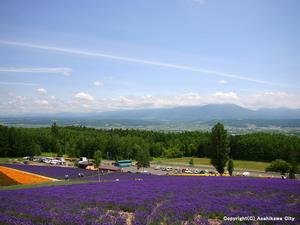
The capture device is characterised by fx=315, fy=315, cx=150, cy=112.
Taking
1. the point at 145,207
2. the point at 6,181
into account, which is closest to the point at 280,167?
the point at 6,181

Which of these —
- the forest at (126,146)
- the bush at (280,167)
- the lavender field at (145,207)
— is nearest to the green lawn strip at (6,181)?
the lavender field at (145,207)

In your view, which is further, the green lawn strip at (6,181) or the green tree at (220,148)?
the green tree at (220,148)

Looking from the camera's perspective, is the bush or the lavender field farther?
the bush

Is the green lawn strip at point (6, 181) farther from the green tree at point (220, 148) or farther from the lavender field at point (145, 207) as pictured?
the green tree at point (220, 148)

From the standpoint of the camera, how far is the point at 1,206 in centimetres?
1630

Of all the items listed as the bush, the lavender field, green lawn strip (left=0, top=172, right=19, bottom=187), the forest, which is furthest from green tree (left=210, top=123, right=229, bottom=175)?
the forest

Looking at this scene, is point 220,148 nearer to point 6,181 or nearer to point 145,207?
point 6,181

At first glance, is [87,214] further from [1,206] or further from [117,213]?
[1,206]

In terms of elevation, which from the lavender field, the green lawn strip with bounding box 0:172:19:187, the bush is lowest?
the bush

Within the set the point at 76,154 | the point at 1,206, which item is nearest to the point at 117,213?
the point at 1,206

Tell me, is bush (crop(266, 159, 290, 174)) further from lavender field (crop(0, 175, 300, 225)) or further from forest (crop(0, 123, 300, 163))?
lavender field (crop(0, 175, 300, 225))

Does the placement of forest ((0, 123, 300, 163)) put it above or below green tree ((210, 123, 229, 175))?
below

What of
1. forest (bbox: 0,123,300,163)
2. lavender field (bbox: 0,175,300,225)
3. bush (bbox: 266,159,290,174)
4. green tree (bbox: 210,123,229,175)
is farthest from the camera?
forest (bbox: 0,123,300,163)

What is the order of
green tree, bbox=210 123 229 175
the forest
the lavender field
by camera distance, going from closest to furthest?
the lavender field
green tree, bbox=210 123 229 175
the forest
